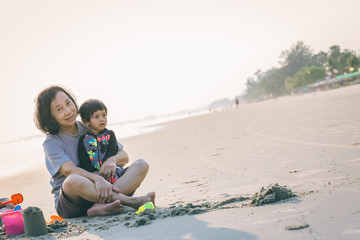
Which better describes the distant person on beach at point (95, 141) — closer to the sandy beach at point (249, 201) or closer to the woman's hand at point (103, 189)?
the woman's hand at point (103, 189)

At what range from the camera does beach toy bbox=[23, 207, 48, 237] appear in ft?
9.03

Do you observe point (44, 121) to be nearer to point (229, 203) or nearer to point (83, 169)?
point (83, 169)

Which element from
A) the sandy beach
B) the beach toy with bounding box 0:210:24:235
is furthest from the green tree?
the beach toy with bounding box 0:210:24:235

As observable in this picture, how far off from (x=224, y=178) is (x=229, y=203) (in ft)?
4.63

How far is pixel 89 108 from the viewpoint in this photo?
3539 millimetres

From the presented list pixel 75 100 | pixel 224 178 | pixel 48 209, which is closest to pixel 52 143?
pixel 75 100

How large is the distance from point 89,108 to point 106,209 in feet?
3.53

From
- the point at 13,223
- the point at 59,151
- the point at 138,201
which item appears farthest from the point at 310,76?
the point at 13,223

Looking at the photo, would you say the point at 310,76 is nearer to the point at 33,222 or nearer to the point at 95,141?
the point at 95,141

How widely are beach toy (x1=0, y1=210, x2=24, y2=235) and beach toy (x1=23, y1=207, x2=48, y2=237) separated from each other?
25cm

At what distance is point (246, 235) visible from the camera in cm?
196

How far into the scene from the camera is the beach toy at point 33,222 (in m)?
2.75

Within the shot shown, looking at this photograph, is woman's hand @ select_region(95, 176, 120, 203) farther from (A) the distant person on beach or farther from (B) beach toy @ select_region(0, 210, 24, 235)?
(B) beach toy @ select_region(0, 210, 24, 235)

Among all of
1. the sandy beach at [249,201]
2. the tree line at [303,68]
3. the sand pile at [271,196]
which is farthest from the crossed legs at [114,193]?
the tree line at [303,68]
